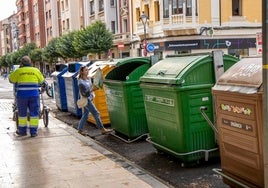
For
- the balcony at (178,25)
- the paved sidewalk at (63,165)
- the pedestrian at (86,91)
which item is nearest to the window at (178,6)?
the balcony at (178,25)

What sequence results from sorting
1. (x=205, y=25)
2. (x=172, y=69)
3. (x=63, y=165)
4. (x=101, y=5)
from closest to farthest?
(x=172, y=69), (x=63, y=165), (x=205, y=25), (x=101, y=5)

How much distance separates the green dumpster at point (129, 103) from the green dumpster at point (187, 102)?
4.65 feet

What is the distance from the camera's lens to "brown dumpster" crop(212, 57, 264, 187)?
4.15m

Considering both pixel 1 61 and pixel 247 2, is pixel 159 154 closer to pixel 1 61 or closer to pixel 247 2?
pixel 247 2

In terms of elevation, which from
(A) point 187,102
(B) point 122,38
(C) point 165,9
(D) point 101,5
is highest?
(D) point 101,5

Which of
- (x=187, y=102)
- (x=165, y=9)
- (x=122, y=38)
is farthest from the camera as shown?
(x=122, y=38)

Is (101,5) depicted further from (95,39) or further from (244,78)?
(244,78)

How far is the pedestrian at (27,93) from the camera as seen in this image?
8727mm

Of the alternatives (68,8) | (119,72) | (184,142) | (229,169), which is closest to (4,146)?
(119,72)

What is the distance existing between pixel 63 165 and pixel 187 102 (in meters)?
2.07

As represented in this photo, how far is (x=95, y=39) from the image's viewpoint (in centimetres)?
3722

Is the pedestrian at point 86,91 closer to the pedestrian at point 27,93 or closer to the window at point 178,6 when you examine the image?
the pedestrian at point 27,93

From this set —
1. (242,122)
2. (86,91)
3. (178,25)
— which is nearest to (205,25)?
(178,25)

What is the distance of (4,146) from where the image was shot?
8.00 meters
